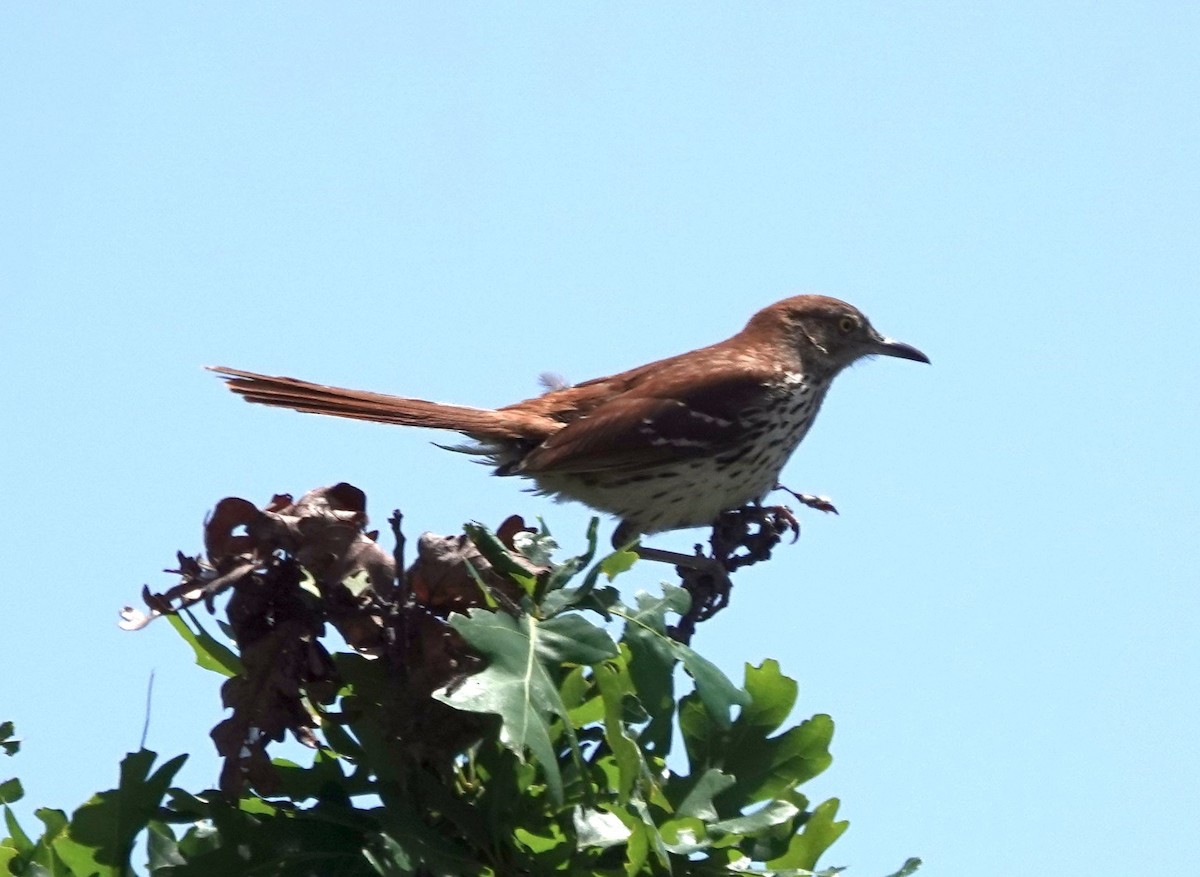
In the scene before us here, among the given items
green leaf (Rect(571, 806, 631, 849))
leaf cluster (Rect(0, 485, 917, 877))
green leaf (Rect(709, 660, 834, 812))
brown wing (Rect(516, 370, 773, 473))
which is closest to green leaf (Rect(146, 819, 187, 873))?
leaf cluster (Rect(0, 485, 917, 877))

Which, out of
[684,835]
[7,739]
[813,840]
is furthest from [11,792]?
[813,840]

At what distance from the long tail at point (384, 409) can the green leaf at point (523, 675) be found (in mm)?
2827

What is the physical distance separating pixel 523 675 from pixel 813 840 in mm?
566

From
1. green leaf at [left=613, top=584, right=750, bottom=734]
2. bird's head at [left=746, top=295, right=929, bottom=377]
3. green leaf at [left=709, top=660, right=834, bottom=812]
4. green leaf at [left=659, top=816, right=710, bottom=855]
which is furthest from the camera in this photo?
bird's head at [left=746, top=295, right=929, bottom=377]

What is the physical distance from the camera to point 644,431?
527cm

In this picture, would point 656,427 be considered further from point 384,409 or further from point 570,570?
point 570,570

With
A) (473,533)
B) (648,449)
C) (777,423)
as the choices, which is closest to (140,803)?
(473,533)

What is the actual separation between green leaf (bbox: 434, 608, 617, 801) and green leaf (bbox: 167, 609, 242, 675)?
42 cm

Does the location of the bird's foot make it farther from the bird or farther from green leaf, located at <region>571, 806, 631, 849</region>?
green leaf, located at <region>571, 806, 631, 849</region>

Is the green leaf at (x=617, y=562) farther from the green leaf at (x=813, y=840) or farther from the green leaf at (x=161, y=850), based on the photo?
the green leaf at (x=161, y=850)

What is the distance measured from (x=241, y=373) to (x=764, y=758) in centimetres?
283

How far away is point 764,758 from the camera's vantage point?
2.27m

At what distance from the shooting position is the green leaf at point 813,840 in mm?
2197

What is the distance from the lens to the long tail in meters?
4.72
